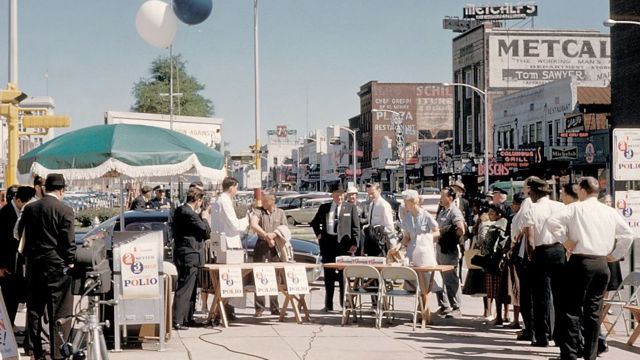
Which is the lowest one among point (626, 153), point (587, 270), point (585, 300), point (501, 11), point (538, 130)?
point (585, 300)

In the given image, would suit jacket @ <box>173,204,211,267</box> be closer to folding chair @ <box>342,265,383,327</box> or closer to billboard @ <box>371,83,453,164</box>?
folding chair @ <box>342,265,383,327</box>

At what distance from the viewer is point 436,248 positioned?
1516 cm

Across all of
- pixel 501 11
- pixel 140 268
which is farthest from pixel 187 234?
pixel 501 11

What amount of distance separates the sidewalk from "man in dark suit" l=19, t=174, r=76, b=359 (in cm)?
116

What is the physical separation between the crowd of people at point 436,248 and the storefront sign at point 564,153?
113 ft

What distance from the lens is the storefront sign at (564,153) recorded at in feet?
161

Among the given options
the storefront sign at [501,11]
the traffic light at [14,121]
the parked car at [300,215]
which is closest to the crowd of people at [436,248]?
the traffic light at [14,121]

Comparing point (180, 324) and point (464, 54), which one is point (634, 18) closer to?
point (464, 54)

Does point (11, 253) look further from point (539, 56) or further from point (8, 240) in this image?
point (539, 56)

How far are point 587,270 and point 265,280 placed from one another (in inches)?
206

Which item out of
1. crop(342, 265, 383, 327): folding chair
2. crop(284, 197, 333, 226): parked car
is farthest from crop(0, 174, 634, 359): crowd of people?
crop(284, 197, 333, 226): parked car

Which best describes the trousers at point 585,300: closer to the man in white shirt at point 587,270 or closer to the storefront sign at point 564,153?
the man in white shirt at point 587,270

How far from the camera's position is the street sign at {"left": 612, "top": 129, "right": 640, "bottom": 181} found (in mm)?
12742

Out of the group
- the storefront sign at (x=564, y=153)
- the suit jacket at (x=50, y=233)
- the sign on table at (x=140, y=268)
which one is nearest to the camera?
the suit jacket at (x=50, y=233)
